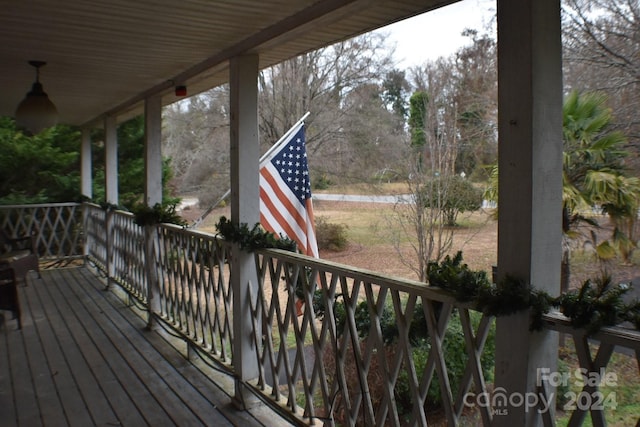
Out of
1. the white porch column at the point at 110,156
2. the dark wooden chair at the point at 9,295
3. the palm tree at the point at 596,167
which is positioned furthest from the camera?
the white porch column at the point at 110,156

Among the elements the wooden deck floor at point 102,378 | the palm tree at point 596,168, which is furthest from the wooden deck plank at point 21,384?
the palm tree at point 596,168

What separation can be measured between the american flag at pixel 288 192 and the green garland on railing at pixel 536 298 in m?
2.49

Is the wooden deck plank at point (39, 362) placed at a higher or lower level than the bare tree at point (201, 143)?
lower

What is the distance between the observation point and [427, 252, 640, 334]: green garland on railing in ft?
4.06

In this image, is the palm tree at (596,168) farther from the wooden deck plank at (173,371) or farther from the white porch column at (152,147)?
the white porch column at (152,147)

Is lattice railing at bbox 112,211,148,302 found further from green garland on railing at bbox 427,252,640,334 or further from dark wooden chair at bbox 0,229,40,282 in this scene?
green garland on railing at bbox 427,252,640,334

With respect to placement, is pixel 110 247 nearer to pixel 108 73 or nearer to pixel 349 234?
pixel 108 73

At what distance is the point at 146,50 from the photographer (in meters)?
3.19

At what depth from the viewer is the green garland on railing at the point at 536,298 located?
4.06 feet

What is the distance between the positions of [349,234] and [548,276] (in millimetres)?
9611

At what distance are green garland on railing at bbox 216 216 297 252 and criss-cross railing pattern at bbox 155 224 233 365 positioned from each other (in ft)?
0.55

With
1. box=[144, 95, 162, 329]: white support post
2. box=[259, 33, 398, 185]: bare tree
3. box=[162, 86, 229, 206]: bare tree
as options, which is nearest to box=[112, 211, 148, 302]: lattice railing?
box=[144, 95, 162, 329]: white support post

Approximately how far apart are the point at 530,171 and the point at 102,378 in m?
3.05

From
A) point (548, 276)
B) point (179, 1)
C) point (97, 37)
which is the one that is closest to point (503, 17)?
point (548, 276)
